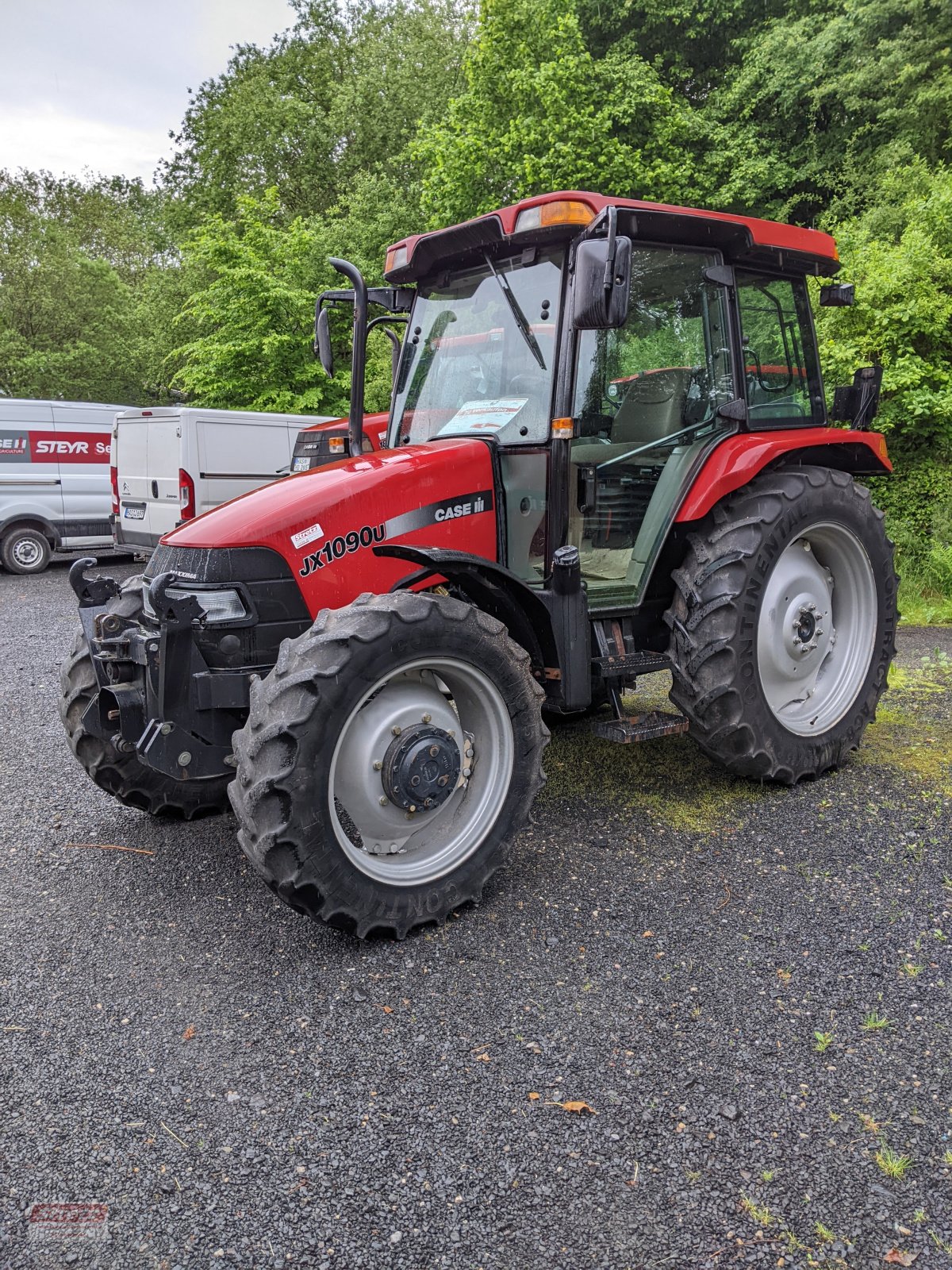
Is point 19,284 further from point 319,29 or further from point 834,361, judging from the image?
point 834,361

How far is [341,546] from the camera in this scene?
3.54 metres

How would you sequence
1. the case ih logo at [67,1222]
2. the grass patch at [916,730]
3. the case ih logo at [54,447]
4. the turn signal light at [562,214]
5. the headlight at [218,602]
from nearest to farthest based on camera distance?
the case ih logo at [67,1222], the headlight at [218,602], the turn signal light at [562,214], the grass patch at [916,730], the case ih logo at [54,447]

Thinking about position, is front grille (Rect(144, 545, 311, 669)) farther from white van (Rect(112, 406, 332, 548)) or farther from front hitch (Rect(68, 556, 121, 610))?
white van (Rect(112, 406, 332, 548))

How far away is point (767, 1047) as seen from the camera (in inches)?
104

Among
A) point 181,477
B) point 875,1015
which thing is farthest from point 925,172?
point 875,1015

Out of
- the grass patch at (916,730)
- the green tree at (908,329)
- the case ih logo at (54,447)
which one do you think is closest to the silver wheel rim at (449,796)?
the grass patch at (916,730)

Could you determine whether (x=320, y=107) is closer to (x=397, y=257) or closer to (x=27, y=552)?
(x=27, y=552)

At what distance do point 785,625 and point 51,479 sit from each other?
12154 mm

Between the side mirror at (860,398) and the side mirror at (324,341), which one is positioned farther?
the side mirror at (860,398)

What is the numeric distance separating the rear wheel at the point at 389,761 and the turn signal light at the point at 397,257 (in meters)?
1.90

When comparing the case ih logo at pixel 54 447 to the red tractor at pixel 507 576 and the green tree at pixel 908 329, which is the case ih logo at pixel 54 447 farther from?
the red tractor at pixel 507 576

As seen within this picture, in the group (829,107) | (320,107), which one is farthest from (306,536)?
(320,107)

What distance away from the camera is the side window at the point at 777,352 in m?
4.49

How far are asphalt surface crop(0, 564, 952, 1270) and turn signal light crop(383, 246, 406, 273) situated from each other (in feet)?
8.71
